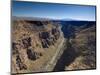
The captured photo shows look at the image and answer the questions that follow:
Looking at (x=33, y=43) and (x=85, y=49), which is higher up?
(x=33, y=43)

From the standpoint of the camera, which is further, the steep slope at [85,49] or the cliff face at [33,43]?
the steep slope at [85,49]

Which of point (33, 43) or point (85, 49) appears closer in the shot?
point (33, 43)

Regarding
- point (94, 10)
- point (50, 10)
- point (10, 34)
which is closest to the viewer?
point (10, 34)

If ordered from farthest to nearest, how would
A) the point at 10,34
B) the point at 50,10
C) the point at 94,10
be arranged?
the point at 94,10 < the point at 50,10 < the point at 10,34

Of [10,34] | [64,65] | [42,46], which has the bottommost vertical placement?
[64,65]

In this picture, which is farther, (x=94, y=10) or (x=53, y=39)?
(x=94, y=10)

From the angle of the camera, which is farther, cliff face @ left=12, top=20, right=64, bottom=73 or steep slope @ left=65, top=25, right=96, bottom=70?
steep slope @ left=65, top=25, right=96, bottom=70

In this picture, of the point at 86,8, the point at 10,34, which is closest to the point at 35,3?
the point at 10,34

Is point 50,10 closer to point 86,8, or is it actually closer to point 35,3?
point 35,3
